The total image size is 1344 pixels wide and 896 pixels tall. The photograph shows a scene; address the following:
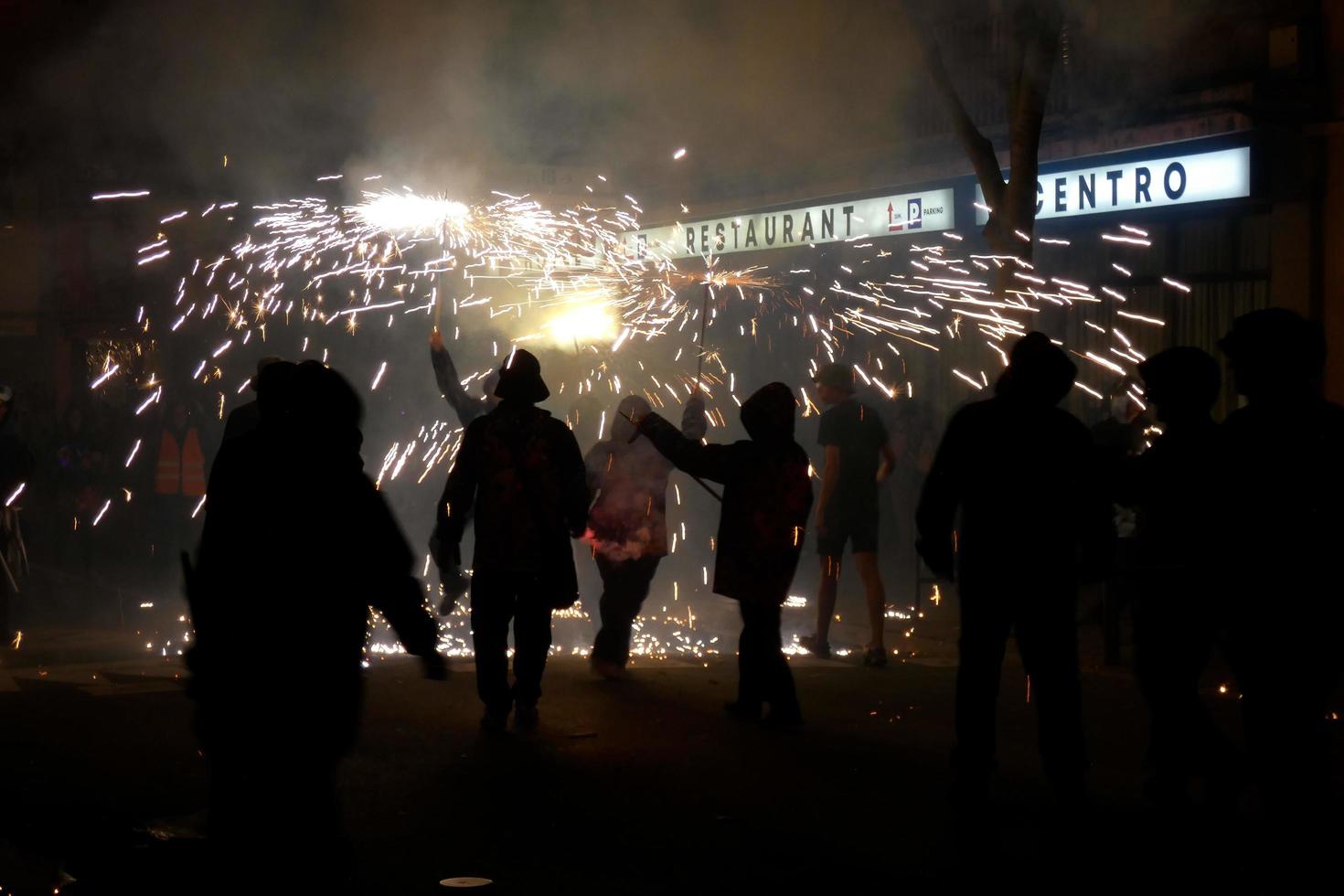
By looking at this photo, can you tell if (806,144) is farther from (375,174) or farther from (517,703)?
(517,703)

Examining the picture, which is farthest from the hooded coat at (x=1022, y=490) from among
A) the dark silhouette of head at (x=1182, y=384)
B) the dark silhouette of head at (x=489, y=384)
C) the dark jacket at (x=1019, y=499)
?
the dark silhouette of head at (x=489, y=384)

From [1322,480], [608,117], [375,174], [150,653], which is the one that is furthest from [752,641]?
[608,117]

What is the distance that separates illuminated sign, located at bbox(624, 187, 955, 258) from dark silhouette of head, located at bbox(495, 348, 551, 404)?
29.3 ft

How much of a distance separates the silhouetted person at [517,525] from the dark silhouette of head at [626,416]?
0.56 m

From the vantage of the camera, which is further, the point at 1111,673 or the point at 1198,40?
the point at 1198,40

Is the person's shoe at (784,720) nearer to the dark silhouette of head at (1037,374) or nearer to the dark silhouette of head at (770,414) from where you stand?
the dark silhouette of head at (770,414)

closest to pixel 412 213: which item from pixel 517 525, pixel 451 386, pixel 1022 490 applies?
pixel 451 386

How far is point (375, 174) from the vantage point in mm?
13227

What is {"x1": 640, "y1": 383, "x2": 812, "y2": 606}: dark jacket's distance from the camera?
6.80 m

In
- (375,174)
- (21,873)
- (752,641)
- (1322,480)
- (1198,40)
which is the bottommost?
(21,873)

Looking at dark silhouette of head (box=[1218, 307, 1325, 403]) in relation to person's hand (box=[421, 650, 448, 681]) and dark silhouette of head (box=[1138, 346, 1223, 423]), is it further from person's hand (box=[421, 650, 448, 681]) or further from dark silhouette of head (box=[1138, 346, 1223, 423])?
person's hand (box=[421, 650, 448, 681])

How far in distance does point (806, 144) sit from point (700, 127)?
145 cm

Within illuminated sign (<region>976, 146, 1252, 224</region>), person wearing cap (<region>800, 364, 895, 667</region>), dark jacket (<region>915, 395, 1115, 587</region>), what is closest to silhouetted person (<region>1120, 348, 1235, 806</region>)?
dark jacket (<region>915, 395, 1115, 587</region>)

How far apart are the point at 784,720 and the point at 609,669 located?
144cm
